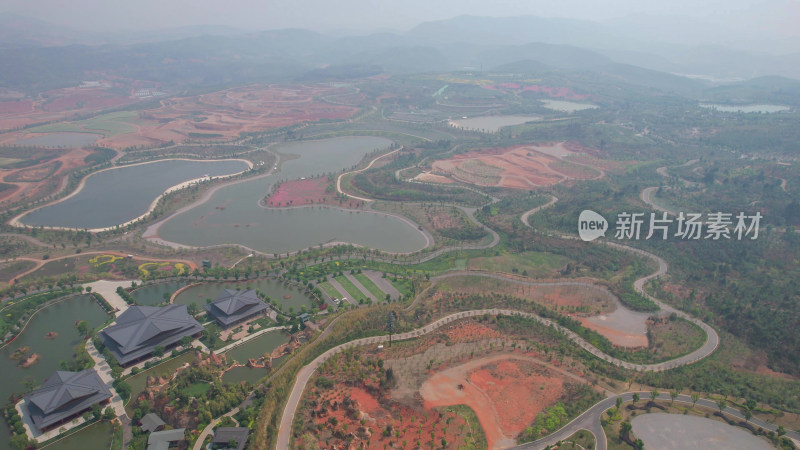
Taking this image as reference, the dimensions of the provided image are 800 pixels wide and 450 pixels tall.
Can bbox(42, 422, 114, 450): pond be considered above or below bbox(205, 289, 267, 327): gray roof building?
below

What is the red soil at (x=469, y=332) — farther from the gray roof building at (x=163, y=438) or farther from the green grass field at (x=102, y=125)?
the green grass field at (x=102, y=125)

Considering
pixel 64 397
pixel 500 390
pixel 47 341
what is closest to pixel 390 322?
pixel 500 390

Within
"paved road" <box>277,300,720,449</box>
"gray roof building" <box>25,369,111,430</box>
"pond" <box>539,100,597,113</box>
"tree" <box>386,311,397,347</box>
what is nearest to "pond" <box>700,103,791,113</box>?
"pond" <box>539,100,597,113</box>

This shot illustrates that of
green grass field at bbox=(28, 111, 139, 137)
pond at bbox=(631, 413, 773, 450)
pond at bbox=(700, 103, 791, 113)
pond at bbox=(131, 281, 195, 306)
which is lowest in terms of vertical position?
pond at bbox=(631, 413, 773, 450)

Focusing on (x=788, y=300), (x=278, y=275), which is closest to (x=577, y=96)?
(x=788, y=300)

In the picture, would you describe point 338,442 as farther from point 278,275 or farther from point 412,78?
point 412,78

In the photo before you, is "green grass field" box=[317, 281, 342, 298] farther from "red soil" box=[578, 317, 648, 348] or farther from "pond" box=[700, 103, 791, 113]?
"pond" box=[700, 103, 791, 113]
